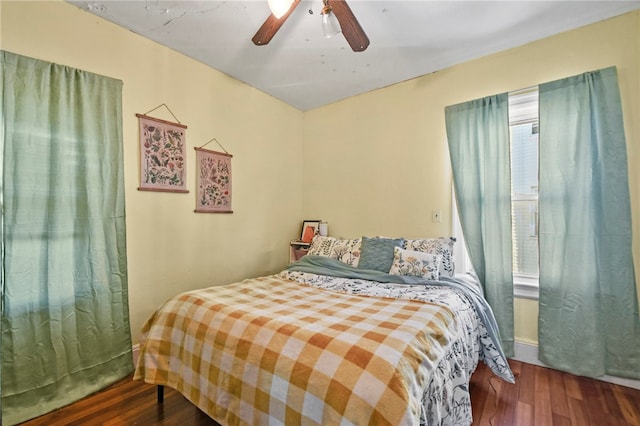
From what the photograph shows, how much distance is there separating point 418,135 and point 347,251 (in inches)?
56.5

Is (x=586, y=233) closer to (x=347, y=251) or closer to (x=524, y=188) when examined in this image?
(x=524, y=188)

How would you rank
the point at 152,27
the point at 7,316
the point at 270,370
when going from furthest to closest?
1. the point at 152,27
2. the point at 7,316
3. the point at 270,370

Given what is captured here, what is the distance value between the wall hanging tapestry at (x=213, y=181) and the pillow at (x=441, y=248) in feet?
6.08

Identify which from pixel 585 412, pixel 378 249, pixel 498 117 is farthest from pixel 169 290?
pixel 498 117

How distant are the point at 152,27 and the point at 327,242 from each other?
7.79 feet

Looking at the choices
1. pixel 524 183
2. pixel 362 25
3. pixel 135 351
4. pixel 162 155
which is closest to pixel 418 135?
pixel 524 183

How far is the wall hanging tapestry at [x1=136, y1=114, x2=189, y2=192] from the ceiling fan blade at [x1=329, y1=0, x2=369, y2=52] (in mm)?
1666

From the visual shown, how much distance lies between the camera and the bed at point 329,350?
3.32 feet

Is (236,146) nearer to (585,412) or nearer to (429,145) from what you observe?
(429,145)

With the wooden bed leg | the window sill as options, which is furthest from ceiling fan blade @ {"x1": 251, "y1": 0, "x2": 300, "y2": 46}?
the window sill

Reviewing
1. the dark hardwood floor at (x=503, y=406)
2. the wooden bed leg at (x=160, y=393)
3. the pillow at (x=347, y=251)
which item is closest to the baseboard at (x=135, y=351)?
the dark hardwood floor at (x=503, y=406)

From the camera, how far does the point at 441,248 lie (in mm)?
2389

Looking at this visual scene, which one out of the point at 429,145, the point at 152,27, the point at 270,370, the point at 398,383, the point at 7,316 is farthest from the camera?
the point at 429,145

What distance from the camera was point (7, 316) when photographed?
1.61m
